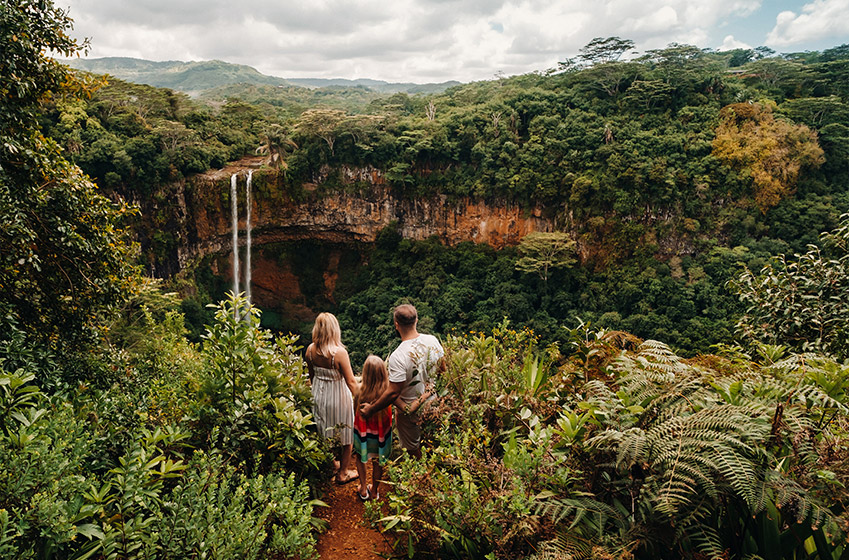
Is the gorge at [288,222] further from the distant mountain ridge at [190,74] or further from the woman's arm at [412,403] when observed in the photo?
the distant mountain ridge at [190,74]

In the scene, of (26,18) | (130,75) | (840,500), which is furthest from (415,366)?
(130,75)

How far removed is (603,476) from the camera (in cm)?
176

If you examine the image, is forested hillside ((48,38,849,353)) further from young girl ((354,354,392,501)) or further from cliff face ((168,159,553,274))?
young girl ((354,354,392,501))

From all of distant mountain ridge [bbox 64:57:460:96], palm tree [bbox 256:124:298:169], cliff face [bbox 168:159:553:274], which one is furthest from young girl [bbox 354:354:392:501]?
distant mountain ridge [bbox 64:57:460:96]

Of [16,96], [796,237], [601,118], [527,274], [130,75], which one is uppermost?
[130,75]

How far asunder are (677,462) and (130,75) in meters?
152

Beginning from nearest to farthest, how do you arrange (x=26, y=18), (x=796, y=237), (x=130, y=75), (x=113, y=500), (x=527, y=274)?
(x=113, y=500) → (x=26, y=18) → (x=796, y=237) → (x=527, y=274) → (x=130, y=75)

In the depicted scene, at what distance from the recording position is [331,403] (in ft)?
9.72

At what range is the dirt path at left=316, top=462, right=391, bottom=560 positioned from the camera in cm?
234

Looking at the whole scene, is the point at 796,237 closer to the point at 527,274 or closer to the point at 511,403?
the point at 527,274

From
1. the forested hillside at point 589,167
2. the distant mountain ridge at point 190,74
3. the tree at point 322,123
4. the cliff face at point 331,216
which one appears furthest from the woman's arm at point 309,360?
the distant mountain ridge at point 190,74

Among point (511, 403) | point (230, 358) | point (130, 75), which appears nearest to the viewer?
point (230, 358)

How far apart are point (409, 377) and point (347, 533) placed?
0.90 m

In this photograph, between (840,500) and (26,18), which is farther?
(26,18)
